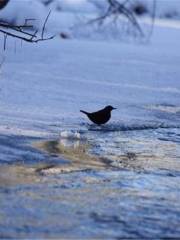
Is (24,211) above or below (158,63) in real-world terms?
above

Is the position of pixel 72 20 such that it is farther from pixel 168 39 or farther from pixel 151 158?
pixel 151 158

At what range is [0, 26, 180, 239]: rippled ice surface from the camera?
4.01m

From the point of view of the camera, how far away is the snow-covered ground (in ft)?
13.2

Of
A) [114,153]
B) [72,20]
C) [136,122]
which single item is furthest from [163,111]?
[72,20]

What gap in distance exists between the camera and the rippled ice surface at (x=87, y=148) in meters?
4.01

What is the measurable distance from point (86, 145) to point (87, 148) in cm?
11

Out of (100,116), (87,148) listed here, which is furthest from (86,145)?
(100,116)

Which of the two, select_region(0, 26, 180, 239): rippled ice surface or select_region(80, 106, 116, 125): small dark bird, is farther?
select_region(80, 106, 116, 125): small dark bird

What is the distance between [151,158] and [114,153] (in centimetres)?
27

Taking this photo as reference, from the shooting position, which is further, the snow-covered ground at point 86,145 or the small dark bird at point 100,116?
the small dark bird at point 100,116

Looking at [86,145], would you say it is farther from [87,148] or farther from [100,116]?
[100,116]

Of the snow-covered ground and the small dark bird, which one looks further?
the small dark bird

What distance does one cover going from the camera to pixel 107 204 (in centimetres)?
429

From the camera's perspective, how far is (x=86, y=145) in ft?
19.4
